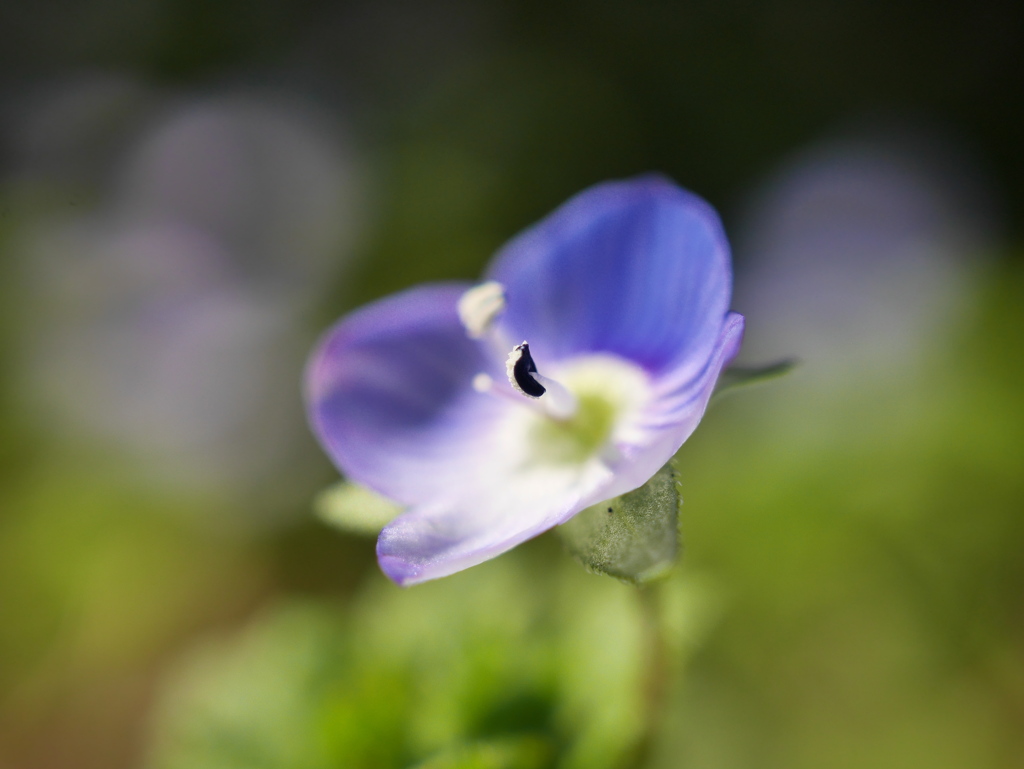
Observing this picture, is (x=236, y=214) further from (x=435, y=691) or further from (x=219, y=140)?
(x=435, y=691)

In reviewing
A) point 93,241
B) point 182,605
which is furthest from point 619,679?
point 93,241

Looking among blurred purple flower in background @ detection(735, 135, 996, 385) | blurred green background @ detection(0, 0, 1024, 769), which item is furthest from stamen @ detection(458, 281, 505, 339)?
blurred purple flower in background @ detection(735, 135, 996, 385)

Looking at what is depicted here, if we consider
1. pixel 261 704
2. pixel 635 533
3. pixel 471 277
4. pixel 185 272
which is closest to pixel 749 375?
pixel 635 533

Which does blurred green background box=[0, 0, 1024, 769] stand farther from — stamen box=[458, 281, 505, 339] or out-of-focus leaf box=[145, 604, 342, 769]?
stamen box=[458, 281, 505, 339]

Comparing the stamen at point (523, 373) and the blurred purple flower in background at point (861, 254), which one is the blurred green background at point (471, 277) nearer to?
the blurred purple flower in background at point (861, 254)

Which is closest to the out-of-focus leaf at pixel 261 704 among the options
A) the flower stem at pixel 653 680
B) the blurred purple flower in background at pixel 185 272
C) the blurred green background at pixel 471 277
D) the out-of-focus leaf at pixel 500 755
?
the blurred green background at pixel 471 277

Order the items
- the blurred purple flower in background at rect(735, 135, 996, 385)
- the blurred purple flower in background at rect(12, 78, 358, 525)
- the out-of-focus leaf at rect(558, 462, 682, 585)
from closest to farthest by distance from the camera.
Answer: the out-of-focus leaf at rect(558, 462, 682, 585) → the blurred purple flower in background at rect(735, 135, 996, 385) → the blurred purple flower in background at rect(12, 78, 358, 525)

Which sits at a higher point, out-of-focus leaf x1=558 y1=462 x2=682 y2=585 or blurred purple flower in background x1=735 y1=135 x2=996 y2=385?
out-of-focus leaf x1=558 y1=462 x2=682 y2=585

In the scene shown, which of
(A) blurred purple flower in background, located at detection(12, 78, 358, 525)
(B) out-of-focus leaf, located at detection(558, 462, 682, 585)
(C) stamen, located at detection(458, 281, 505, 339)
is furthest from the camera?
(A) blurred purple flower in background, located at detection(12, 78, 358, 525)
